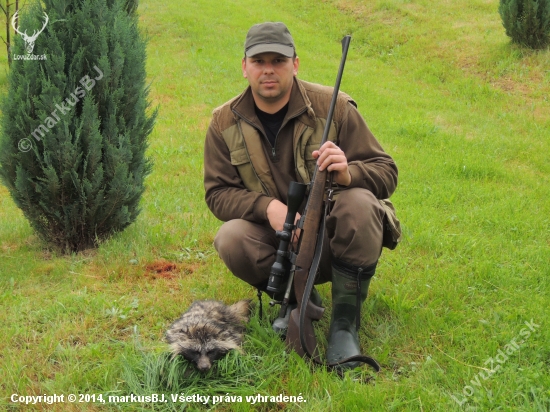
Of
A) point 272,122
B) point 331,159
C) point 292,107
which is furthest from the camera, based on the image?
point 272,122

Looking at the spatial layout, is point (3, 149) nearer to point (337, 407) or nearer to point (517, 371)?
point (337, 407)

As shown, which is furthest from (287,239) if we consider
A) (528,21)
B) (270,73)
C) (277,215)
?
(528,21)

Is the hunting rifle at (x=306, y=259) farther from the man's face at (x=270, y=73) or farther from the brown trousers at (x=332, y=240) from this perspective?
the man's face at (x=270, y=73)

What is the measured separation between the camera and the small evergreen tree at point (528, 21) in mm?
11773

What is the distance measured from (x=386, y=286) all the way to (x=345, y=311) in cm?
105

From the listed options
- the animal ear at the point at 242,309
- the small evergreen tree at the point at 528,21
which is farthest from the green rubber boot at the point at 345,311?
the small evergreen tree at the point at 528,21

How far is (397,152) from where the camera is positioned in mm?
8367

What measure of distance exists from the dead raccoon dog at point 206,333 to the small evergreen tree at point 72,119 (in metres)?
1.84

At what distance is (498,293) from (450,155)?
402cm

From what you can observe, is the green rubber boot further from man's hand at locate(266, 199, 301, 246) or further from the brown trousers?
man's hand at locate(266, 199, 301, 246)

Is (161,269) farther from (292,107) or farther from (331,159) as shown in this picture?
(331,159)

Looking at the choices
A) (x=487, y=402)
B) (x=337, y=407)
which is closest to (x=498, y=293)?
(x=487, y=402)

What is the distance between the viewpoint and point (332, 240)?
3.60 m

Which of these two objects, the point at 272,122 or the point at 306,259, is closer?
the point at 306,259
